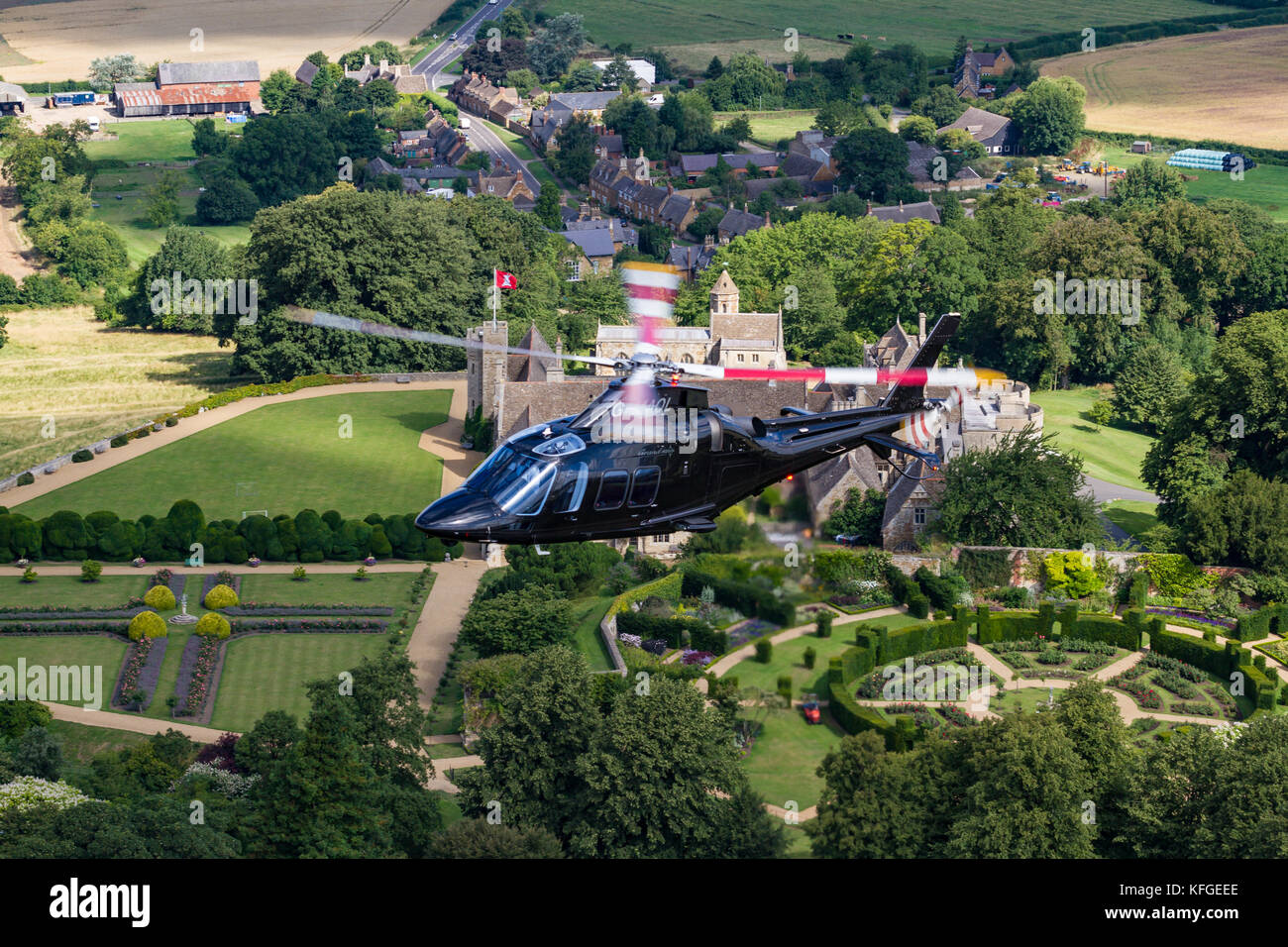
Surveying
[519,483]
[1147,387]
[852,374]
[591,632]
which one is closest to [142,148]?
[1147,387]

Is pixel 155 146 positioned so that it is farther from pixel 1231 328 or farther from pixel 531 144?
pixel 1231 328

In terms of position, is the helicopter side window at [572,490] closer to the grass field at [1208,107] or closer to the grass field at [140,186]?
the grass field at [140,186]

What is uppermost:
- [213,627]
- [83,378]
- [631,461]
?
[631,461]

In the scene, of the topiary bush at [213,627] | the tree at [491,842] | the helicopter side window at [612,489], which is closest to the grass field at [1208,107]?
the topiary bush at [213,627]

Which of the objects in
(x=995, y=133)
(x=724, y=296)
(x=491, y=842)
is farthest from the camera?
(x=995, y=133)

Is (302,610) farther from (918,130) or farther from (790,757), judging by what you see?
(918,130)

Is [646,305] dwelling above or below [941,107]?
below

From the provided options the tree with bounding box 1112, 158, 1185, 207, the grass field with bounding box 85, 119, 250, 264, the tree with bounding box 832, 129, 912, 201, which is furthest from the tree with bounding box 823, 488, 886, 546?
the grass field with bounding box 85, 119, 250, 264
